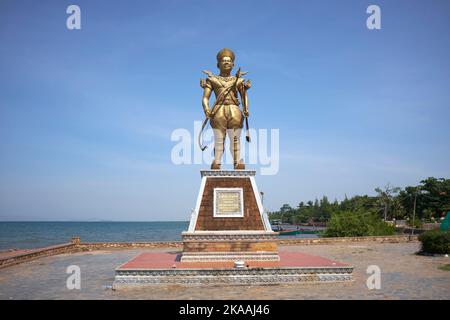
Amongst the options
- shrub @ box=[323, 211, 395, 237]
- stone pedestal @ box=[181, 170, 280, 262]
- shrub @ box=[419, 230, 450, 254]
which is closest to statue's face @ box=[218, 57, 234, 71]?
stone pedestal @ box=[181, 170, 280, 262]

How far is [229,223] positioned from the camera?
11.2 meters

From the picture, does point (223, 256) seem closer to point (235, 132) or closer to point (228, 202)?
point (228, 202)

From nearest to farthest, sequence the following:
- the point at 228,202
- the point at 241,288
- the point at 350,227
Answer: the point at 241,288, the point at 228,202, the point at 350,227

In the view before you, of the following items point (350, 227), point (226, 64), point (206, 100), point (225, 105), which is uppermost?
point (226, 64)

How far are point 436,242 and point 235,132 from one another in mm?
9793

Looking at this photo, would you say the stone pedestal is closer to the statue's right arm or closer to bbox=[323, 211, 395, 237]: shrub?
the statue's right arm

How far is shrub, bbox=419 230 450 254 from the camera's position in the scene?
15.2 m

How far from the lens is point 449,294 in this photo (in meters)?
8.11

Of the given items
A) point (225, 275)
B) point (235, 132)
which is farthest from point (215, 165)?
point (225, 275)

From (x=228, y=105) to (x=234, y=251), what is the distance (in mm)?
5056

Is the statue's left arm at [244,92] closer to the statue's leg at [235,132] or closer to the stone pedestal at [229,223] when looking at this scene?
the statue's leg at [235,132]

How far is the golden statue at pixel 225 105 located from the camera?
12883mm

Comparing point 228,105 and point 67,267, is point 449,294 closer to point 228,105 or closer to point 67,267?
point 228,105
